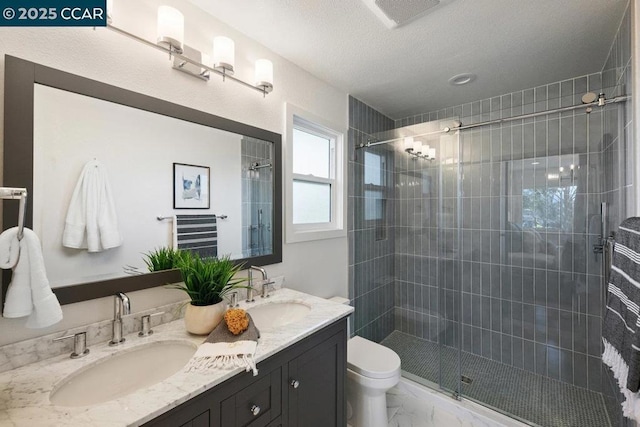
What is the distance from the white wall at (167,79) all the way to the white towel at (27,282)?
0.23 metres

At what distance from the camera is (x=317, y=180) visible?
2.20 m

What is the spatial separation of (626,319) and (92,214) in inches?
84.0

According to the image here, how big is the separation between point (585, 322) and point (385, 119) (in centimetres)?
250

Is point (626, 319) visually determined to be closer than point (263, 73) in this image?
Yes

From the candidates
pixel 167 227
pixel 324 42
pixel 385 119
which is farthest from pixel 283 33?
pixel 385 119

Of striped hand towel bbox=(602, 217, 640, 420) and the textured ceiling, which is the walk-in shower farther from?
striped hand towel bbox=(602, 217, 640, 420)

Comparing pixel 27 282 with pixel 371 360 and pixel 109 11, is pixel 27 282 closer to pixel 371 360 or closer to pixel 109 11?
pixel 109 11

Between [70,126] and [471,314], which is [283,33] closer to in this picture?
[70,126]

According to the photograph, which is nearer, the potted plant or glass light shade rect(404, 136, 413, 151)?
the potted plant

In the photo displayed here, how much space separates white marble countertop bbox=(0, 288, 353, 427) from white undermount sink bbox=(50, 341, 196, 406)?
2 cm

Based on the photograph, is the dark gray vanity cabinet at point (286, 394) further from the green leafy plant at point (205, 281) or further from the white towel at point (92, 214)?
the white towel at point (92, 214)

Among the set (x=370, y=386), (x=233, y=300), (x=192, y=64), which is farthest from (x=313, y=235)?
(x=192, y=64)

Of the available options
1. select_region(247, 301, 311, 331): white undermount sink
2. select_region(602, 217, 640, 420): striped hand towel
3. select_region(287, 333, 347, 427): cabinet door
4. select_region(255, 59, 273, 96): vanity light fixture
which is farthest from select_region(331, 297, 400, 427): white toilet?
select_region(255, 59, 273, 96): vanity light fixture

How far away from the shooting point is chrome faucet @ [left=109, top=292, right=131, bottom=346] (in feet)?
3.48
